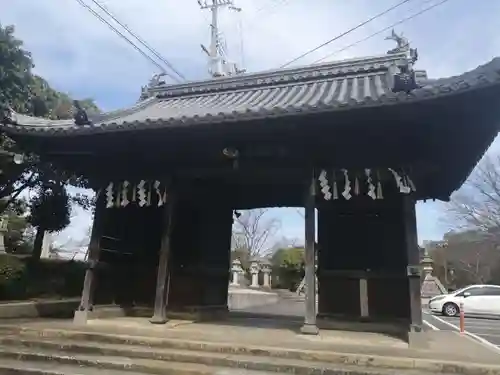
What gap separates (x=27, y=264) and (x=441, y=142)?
30.6 ft

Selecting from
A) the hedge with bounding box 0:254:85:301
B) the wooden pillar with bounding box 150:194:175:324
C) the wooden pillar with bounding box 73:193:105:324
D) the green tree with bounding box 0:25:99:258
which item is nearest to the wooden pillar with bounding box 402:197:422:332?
the wooden pillar with bounding box 150:194:175:324

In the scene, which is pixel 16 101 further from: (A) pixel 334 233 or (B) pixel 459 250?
(B) pixel 459 250

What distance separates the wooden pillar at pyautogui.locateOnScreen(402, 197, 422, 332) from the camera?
5.62 metres

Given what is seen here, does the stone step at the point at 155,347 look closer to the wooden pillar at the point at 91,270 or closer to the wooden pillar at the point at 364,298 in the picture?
the wooden pillar at the point at 91,270

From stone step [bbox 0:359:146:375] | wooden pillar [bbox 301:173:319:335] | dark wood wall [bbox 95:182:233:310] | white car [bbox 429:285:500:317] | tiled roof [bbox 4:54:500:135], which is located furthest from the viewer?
white car [bbox 429:285:500:317]

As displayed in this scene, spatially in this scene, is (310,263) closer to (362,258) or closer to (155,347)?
(362,258)

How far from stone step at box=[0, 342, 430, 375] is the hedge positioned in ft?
13.9

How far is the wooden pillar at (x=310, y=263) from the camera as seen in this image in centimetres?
595

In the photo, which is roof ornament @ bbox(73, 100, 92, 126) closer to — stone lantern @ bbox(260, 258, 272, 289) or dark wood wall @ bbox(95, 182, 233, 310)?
dark wood wall @ bbox(95, 182, 233, 310)

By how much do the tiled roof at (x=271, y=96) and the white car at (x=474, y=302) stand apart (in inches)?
447

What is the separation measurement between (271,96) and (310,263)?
4144mm

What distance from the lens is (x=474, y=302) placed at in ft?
52.4

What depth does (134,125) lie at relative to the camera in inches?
244

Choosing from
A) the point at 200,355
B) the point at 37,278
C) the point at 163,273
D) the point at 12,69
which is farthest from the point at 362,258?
the point at 12,69
